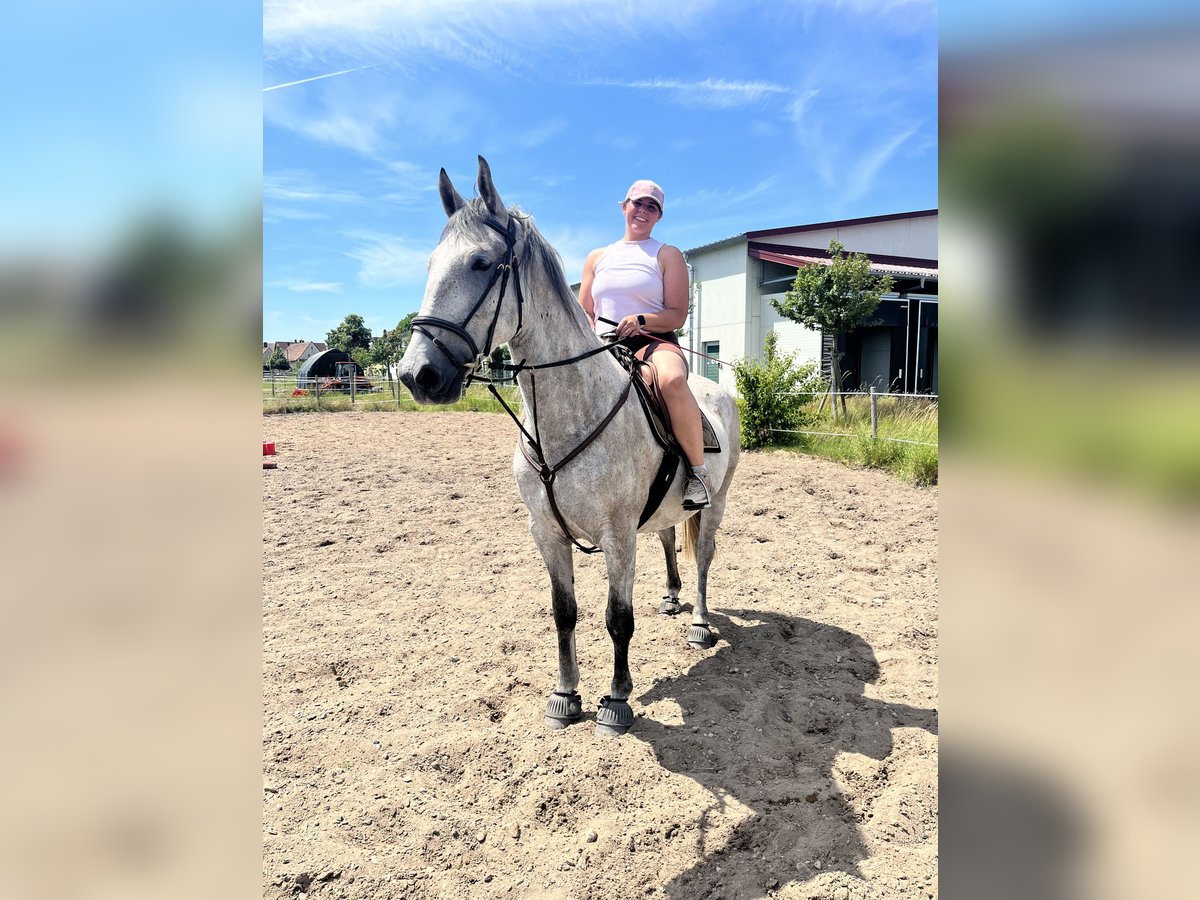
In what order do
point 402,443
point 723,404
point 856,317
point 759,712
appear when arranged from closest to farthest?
point 759,712
point 723,404
point 402,443
point 856,317

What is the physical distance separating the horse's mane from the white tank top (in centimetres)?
47

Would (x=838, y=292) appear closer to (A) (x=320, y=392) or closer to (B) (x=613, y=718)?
(B) (x=613, y=718)

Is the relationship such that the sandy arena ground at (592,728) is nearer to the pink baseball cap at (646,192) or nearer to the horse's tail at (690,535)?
the horse's tail at (690,535)

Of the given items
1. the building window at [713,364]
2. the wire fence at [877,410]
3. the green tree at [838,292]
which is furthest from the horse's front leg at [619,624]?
the building window at [713,364]

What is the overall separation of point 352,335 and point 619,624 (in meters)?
63.2

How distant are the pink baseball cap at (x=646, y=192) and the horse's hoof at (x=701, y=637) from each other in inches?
95.7

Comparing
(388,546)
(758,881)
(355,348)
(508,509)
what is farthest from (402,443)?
(355,348)

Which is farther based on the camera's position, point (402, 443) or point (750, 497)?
point (402, 443)

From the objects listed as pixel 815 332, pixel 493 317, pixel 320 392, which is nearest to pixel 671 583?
pixel 493 317
